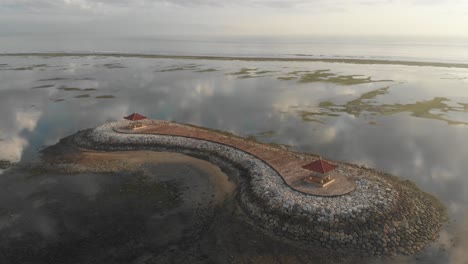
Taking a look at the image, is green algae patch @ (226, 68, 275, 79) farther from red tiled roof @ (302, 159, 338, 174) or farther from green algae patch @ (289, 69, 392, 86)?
red tiled roof @ (302, 159, 338, 174)

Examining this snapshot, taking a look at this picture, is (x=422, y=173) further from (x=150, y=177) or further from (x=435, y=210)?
(x=150, y=177)

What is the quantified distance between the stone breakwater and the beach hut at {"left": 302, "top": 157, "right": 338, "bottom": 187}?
7.49 feet

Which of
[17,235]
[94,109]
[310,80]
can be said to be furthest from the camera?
[310,80]

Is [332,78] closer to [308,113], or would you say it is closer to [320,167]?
[308,113]

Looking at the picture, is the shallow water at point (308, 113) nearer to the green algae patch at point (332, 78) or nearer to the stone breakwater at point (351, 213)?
the green algae patch at point (332, 78)

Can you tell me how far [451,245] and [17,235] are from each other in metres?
30.6

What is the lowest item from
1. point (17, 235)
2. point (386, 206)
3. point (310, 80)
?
point (17, 235)

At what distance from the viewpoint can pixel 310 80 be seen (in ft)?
306

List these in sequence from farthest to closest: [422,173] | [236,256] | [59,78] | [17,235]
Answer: [59,78] < [422,173] < [17,235] < [236,256]

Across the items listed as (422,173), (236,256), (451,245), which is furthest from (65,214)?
(422,173)

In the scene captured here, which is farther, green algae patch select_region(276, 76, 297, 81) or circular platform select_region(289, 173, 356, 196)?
green algae patch select_region(276, 76, 297, 81)

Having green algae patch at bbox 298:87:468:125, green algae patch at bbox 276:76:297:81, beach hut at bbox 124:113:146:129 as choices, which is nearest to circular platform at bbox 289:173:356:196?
beach hut at bbox 124:113:146:129

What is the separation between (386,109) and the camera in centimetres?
5922

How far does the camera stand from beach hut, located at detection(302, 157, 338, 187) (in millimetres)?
28281
